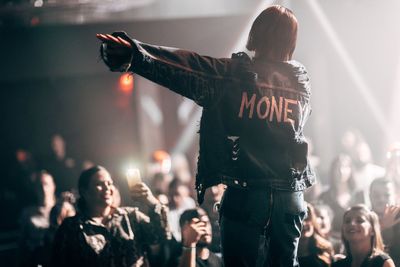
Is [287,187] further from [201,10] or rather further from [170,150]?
[170,150]

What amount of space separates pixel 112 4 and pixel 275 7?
7833mm

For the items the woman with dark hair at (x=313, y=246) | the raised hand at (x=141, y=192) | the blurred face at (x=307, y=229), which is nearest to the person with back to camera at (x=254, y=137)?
the raised hand at (x=141, y=192)

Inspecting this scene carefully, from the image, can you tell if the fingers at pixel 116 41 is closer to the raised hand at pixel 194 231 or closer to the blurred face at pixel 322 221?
the raised hand at pixel 194 231

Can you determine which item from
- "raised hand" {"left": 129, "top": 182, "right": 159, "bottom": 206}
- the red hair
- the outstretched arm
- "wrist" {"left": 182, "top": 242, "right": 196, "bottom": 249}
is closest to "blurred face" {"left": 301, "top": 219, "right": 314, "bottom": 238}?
"wrist" {"left": 182, "top": 242, "right": 196, "bottom": 249}

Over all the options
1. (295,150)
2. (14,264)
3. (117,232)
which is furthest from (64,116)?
(295,150)

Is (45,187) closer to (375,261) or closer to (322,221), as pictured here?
(322,221)

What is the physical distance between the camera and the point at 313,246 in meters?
5.85

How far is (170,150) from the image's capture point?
13.8 meters

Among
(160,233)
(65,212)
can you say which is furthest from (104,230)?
(65,212)

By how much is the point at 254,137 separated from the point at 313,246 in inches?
107

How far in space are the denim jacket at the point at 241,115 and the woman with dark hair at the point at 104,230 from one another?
1.92 meters

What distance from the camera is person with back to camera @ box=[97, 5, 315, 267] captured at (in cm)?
333

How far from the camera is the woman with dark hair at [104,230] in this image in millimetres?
5285

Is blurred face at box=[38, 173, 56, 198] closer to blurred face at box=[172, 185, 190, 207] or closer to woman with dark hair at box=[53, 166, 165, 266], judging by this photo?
blurred face at box=[172, 185, 190, 207]
